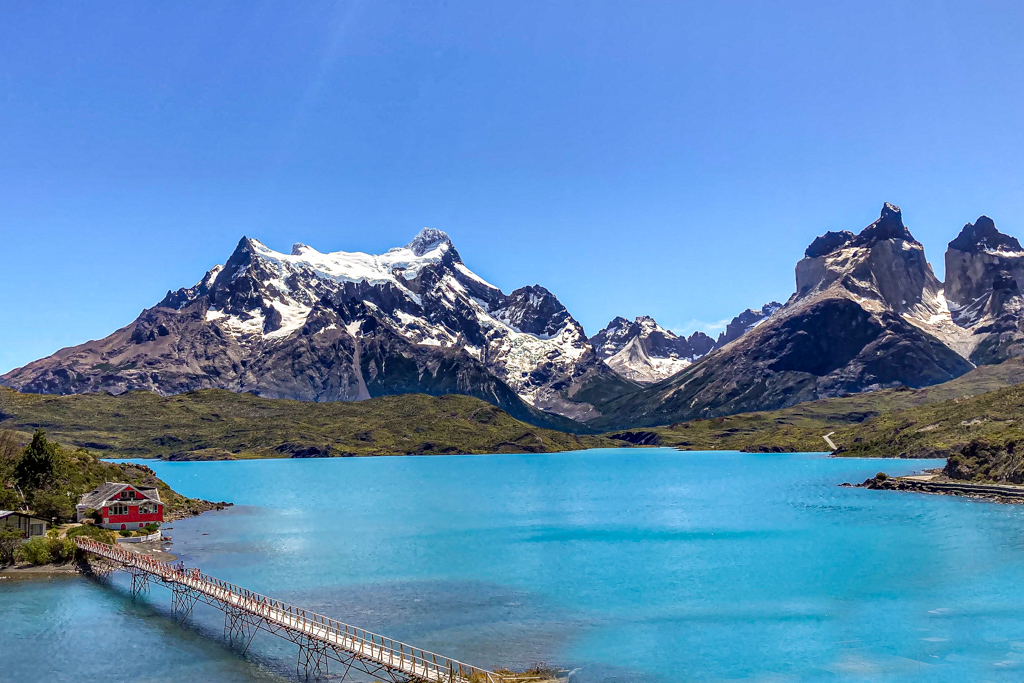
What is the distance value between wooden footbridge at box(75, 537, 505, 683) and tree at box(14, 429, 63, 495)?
44.2 meters

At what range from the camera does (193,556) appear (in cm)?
12312

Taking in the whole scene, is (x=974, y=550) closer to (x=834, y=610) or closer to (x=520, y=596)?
(x=834, y=610)

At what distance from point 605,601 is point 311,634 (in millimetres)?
39141

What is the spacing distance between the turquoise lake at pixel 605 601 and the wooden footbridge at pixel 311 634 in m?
2.01

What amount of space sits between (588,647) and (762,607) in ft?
88.5

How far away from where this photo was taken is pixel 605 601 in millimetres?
97188

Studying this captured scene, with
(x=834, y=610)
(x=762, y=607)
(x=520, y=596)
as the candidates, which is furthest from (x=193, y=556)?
(x=834, y=610)

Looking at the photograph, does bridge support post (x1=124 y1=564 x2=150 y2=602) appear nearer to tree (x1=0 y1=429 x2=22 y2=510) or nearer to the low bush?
the low bush

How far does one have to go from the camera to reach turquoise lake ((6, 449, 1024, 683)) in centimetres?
7238

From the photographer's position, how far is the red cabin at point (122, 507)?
443ft

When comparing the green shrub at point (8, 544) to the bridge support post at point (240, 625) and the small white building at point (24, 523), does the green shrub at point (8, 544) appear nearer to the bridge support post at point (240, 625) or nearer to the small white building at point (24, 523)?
the small white building at point (24, 523)

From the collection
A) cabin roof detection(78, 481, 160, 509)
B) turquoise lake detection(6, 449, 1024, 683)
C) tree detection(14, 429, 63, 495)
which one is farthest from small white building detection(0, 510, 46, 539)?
tree detection(14, 429, 63, 495)

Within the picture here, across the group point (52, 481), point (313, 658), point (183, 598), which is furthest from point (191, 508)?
point (313, 658)

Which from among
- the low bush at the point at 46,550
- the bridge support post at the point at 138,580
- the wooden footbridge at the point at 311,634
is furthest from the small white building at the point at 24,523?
the bridge support post at the point at 138,580
